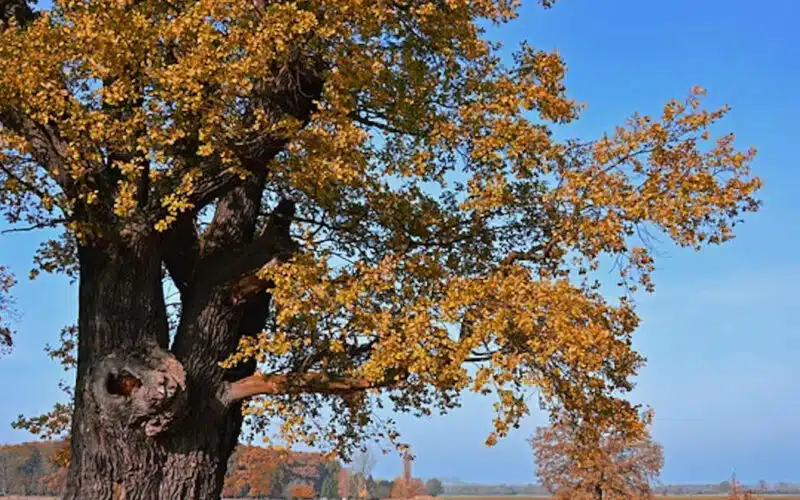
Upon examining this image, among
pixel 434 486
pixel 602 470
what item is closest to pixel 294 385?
pixel 602 470

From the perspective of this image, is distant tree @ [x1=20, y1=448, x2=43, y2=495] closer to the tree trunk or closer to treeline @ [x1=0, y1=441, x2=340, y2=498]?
treeline @ [x1=0, y1=441, x2=340, y2=498]

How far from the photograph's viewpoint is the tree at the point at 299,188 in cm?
858

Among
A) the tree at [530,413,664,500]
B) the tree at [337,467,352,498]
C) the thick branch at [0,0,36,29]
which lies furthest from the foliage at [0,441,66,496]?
the thick branch at [0,0,36,29]

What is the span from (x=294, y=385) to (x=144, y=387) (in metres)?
1.91

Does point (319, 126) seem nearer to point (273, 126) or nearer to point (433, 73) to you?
point (273, 126)

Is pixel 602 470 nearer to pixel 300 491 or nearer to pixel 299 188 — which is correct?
pixel 299 188

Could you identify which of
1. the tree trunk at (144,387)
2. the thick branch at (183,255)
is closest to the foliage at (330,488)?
the thick branch at (183,255)

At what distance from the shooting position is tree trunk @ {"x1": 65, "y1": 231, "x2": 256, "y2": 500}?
29.7 feet

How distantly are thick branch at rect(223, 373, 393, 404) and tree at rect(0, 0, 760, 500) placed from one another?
0.03m

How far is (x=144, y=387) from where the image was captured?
353 inches

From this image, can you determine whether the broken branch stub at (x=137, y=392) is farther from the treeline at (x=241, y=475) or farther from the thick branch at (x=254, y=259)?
the treeline at (x=241, y=475)

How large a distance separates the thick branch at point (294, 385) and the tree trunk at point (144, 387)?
0.83 feet

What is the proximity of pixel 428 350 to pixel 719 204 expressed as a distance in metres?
A: 3.93

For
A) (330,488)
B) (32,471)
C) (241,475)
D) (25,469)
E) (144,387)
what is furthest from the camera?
(330,488)
